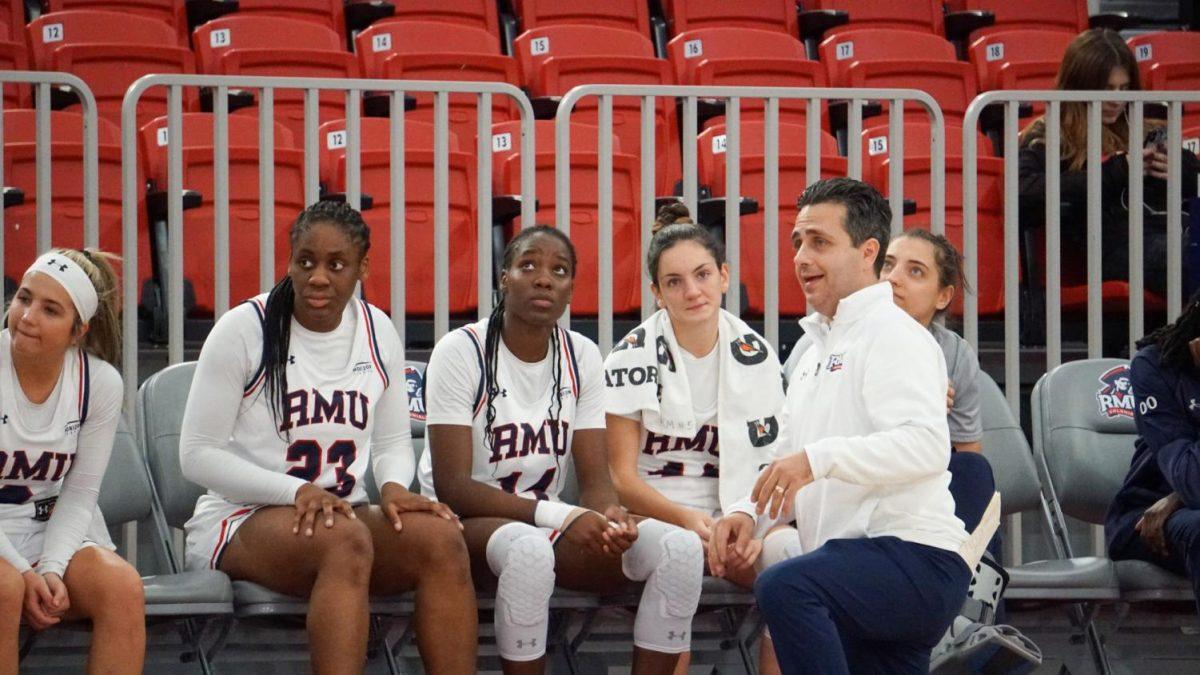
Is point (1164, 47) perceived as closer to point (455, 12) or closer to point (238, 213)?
point (455, 12)

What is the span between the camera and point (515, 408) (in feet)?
11.5

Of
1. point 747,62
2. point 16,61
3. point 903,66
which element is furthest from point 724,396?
point 16,61

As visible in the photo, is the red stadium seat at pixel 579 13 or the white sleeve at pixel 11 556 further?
the red stadium seat at pixel 579 13

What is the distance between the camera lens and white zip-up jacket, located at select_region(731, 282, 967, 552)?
2.71 meters

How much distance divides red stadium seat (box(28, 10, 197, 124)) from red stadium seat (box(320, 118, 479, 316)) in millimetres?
1217

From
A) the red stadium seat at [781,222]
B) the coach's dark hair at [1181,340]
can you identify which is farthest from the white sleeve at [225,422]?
the coach's dark hair at [1181,340]

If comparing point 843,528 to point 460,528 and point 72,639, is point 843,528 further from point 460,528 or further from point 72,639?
point 72,639

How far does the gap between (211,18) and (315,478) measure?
398 cm

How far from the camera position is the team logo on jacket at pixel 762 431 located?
3615 millimetres

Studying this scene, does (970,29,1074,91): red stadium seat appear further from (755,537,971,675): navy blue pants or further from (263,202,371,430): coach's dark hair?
(755,537,971,675): navy blue pants

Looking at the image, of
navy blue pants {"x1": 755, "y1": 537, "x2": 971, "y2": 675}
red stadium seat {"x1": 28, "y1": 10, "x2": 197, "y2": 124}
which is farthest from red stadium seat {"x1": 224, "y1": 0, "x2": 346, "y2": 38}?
navy blue pants {"x1": 755, "y1": 537, "x2": 971, "y2": 675}

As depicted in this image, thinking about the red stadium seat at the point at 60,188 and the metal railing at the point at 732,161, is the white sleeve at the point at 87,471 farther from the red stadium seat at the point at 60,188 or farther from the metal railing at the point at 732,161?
the metal railing at the point at 732,161

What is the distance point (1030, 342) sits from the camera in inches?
197

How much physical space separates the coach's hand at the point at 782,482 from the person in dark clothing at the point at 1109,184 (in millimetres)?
2383
